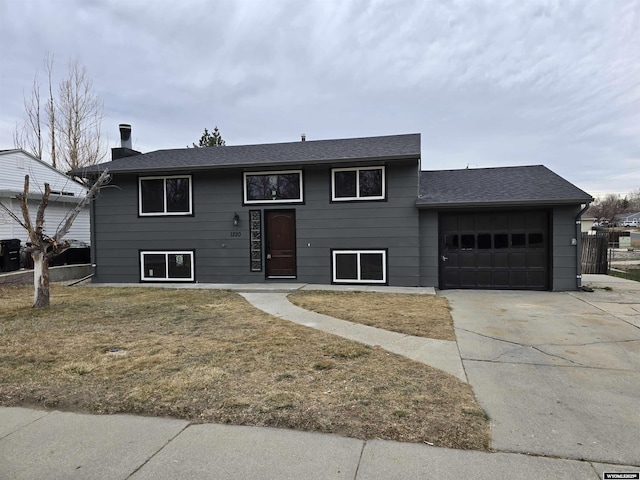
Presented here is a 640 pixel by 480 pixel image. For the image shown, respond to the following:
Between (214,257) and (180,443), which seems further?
(214,257)

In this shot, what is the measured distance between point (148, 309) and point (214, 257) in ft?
13.7

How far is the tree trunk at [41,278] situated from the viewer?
290 inches

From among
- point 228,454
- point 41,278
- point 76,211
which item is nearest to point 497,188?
point 76,211

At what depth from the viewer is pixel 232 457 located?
2.57 meters

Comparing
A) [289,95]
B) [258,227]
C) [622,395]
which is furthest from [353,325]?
[289,95]

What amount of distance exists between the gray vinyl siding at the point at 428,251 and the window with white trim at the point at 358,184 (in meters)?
1.33

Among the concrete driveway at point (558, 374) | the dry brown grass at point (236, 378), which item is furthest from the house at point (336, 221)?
the dry brown grass at point (236, 378)

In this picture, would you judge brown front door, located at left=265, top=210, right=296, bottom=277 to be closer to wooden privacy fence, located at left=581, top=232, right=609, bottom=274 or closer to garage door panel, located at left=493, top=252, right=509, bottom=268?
garage door panel, located at left=493, top=252, right=509, bottom=268

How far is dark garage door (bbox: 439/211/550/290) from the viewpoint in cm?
1066

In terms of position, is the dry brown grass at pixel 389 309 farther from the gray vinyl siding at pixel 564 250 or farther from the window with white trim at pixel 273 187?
the gray vinyl siding at pixel 564 250

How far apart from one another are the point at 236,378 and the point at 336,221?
24.8ft

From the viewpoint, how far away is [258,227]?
38.0ft

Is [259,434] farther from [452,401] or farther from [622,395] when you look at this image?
[622,395]

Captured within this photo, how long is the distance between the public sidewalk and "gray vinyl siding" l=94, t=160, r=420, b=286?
27.4 feet
